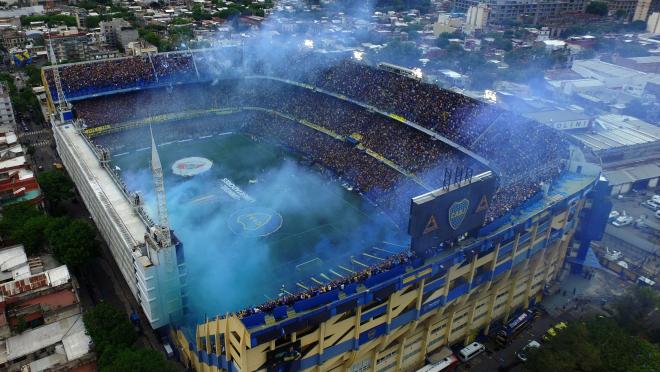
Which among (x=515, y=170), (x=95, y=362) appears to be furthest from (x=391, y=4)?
(x=95, y=362)

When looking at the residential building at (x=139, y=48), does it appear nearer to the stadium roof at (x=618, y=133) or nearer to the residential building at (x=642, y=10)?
the stadium roof at (x=618, y=133)

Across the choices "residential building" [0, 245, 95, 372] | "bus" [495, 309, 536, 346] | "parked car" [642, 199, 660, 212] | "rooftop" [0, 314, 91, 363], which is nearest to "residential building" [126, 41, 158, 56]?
"residential building" [0, 245, 95, 372]

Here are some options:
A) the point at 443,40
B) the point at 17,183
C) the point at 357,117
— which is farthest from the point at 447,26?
the point at 17,183

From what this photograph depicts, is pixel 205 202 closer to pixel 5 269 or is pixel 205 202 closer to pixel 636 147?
pixel 5 269

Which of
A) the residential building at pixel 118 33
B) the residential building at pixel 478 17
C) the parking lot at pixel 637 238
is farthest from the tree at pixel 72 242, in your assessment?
the residential building at pixel 478 17

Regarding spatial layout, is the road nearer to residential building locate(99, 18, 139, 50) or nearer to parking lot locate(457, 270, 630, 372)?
parking lot locate(457, 270, 630, 372)

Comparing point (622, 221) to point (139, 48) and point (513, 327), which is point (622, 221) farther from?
point (139, 48)
